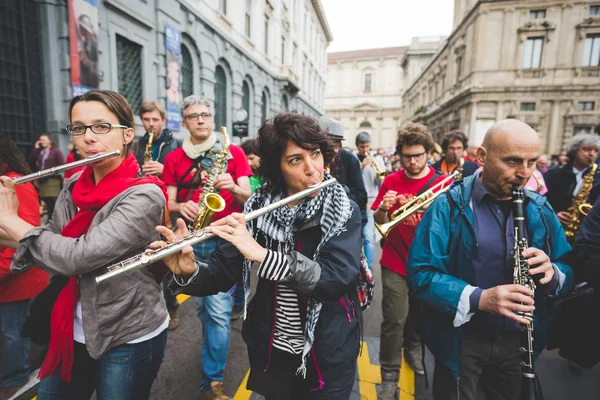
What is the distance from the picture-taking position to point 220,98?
13.9m

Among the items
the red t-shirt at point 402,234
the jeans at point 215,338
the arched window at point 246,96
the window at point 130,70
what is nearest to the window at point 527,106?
the arched window at point 246,96

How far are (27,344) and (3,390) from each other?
1.21ft

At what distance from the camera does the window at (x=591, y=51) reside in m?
23.4

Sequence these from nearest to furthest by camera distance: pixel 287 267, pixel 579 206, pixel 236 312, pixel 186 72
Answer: pixel 287 267 < pixel 579 206 < pixel 236 312 < pixel 186 72

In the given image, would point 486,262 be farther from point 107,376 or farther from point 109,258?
point 107,376

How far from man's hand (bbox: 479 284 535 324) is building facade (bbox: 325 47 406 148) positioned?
55732mm

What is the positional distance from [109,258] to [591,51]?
109ft

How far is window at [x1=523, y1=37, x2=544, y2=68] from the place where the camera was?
24.6m

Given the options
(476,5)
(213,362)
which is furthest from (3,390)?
(476,5)

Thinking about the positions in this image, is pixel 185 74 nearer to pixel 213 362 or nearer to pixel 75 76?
pixel 75 76

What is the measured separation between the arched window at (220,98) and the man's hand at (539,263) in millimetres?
13078

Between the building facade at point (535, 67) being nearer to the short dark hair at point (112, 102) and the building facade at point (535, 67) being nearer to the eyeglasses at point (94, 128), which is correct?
the short dark hair at point (112, 102)

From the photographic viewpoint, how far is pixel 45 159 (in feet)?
20.3

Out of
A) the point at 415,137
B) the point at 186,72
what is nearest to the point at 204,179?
the point at 415,137
